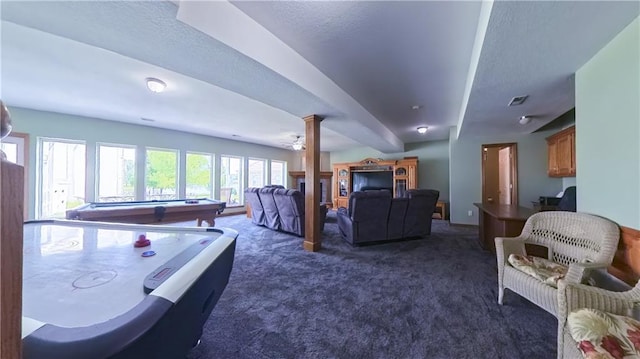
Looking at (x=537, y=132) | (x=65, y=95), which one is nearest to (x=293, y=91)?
(x=65, y=95)

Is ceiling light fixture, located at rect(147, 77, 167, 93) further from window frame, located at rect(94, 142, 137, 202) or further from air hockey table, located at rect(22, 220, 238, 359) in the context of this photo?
window frame, located at rect(94, 142, 137, 202)

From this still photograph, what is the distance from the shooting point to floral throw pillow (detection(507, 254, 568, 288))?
65.3 inches

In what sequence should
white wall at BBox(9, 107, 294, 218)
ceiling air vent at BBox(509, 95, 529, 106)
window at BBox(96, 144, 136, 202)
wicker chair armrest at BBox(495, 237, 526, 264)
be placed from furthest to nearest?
1. window at BBox(96, 144, 136, 202)
2. white wall at BBox(9, 107, 294, 218)
3. ceiling air vent at BBox(509, 95, 529, 106)
4. wicker chair armrest at BBox(495, 237, 526, 264)

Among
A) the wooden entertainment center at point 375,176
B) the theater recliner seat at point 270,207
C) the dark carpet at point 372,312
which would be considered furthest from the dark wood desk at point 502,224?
the theater recliner seat at point 270,207

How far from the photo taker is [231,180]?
7.49 metres

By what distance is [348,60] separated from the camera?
2449mm

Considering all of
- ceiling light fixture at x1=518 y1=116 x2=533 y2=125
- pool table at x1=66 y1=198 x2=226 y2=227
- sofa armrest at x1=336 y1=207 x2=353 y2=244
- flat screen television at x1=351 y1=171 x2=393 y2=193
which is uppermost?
ceiling light fixture at x1=518 y1=116 x2=533 y2=125

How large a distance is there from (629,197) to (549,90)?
1576 mm

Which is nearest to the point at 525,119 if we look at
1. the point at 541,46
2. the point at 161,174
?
the point at 541,46

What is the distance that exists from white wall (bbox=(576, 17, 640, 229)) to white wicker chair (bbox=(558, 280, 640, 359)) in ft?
1.89

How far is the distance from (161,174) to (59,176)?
1712 millimetres

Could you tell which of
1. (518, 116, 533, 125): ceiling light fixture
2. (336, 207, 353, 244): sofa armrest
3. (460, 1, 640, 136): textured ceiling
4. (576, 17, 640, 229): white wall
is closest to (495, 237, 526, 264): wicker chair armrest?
(576, 17, 640, 229): white wall

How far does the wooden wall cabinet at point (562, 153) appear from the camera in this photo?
3566 mm

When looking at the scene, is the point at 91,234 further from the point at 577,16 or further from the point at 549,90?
the point at 549,90
